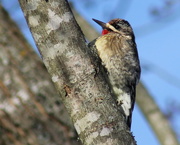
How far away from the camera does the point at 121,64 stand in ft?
14.7

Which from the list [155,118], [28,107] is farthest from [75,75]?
[155,118]

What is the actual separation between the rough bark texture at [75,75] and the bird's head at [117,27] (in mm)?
2076

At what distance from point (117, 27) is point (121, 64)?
76cm

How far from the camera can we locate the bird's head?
501cm

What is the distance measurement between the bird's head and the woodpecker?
149 mm

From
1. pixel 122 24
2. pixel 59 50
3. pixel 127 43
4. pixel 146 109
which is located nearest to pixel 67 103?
pixel 59 50

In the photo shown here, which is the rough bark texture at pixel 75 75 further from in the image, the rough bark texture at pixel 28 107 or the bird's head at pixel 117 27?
the bird's head at pixel 117 27

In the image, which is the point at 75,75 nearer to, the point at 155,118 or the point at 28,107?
the point at 28,107

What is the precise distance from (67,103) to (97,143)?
1.19 feet

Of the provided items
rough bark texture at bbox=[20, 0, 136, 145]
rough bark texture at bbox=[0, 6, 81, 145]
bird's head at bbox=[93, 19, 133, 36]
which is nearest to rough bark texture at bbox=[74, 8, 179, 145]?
bird's head at bbox=[93, 19, 133, 36]

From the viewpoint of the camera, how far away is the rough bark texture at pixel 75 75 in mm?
2697

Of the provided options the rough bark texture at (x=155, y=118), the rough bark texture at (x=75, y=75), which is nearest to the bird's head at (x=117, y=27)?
the rough bark texture at (x=155, y=118)

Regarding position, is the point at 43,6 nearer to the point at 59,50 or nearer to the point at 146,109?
the point at 59,50

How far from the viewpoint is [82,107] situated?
2760 millimetres
